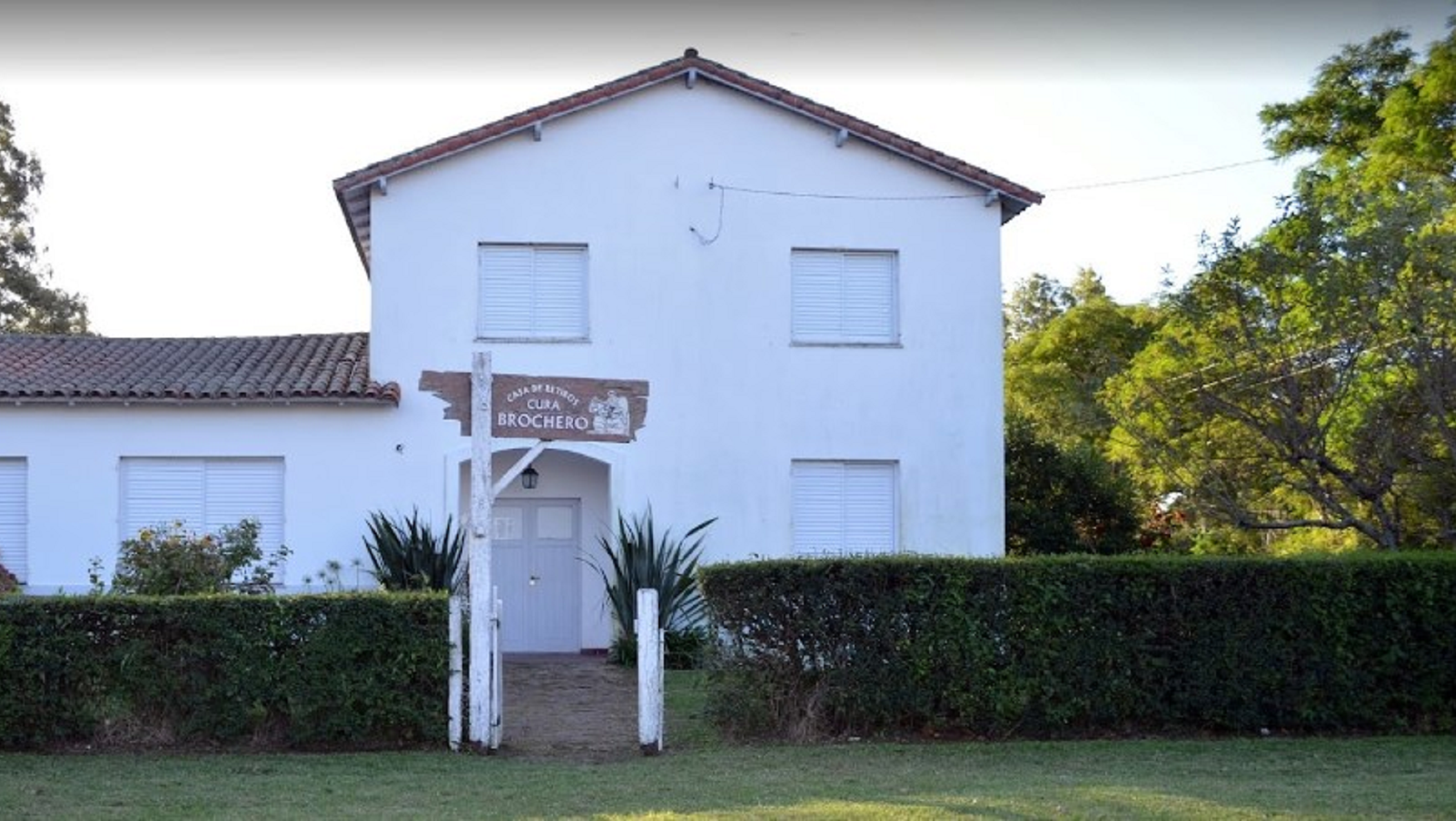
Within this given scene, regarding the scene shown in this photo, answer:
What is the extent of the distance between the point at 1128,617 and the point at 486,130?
1037 centimetres

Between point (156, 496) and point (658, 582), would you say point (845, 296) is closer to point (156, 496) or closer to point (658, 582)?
point (658, 582)

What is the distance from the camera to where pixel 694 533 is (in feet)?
67.0

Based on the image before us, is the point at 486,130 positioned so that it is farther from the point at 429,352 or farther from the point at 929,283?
the point at 929,283

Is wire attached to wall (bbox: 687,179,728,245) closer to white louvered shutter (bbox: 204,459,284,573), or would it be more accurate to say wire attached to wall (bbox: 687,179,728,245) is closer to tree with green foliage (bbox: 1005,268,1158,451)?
white louvered shutter (bbox: 204,459,284,573)

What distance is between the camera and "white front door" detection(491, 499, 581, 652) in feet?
70.1

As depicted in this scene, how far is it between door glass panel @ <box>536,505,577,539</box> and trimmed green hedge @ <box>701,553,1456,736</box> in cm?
791

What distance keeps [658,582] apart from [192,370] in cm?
665

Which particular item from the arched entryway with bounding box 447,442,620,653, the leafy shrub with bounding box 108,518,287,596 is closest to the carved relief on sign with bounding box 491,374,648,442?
the leafy shrub with bounding box 108,518,287,596

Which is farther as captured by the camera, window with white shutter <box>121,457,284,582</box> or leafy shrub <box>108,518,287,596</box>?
window with white shutter <box>121,457,284,582</box>

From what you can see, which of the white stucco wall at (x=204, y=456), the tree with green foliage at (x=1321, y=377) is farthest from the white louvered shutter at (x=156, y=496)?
the tree with green foliage at (x=1321, y=377)

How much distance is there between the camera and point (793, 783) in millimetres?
11422

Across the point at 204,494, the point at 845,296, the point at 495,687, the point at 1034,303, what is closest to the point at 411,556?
the point at 204,494

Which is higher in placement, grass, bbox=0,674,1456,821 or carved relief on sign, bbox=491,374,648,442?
carved relief on sign, bbox=491,374,648,442

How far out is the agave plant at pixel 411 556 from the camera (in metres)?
19.3
